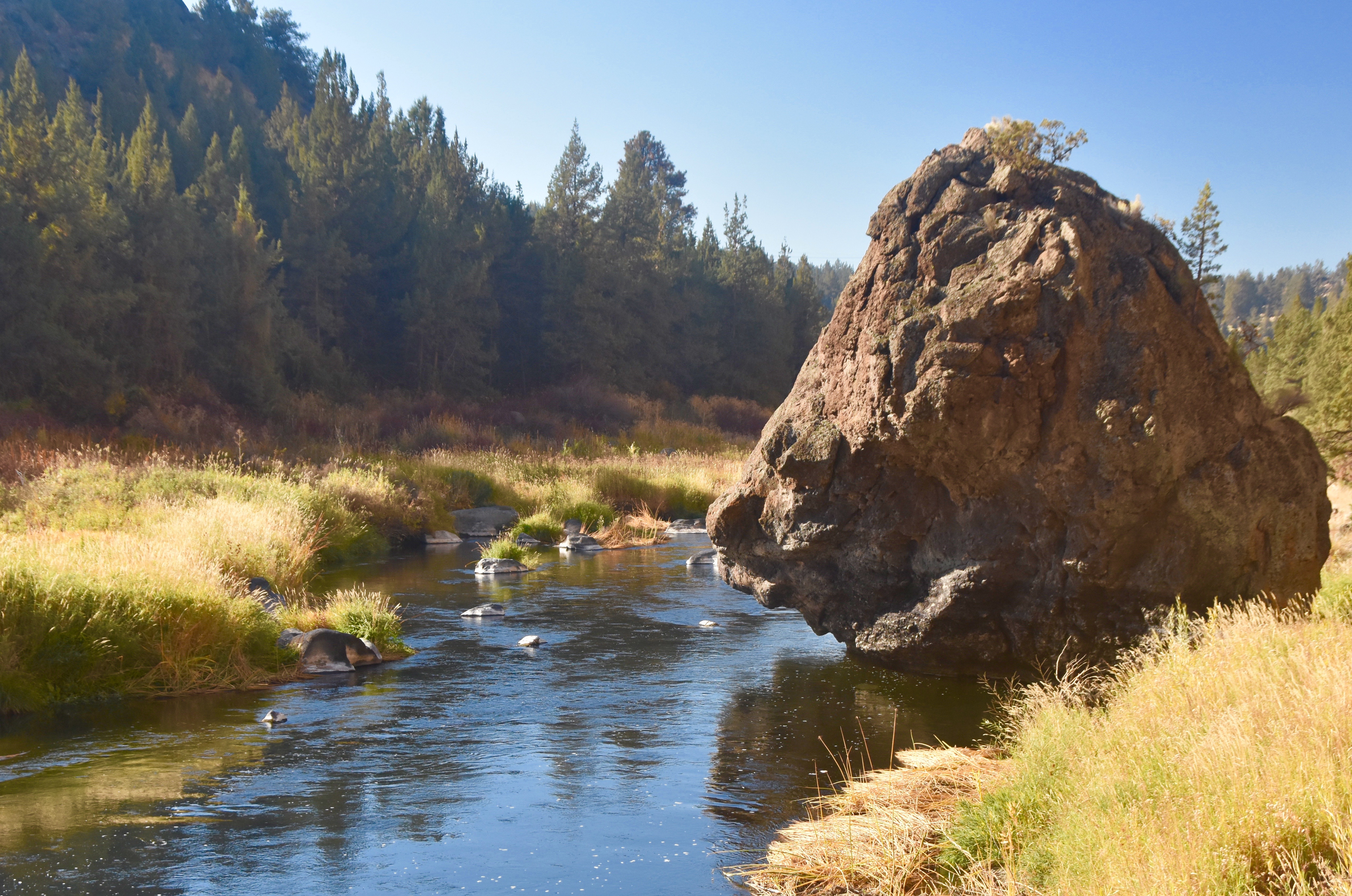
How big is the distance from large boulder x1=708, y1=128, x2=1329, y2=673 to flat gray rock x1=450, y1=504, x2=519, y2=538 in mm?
13603

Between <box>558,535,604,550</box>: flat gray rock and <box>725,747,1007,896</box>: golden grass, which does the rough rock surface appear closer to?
<box>558,535,604,550</box>: flat gray rock

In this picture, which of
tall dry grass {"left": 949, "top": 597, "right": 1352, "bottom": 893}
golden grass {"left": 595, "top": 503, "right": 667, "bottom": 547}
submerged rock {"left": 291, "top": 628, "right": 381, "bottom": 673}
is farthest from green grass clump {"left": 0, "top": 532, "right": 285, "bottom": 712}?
golden grass {"left": 595, "top": 503, "right": 667, "bottom": 547}

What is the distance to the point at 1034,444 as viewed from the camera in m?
8.26

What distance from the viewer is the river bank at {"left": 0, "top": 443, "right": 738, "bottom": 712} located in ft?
28.3

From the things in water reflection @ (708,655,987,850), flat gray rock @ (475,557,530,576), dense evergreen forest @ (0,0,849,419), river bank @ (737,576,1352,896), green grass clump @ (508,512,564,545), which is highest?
dense evergreen forest @ (0,0,849,419)

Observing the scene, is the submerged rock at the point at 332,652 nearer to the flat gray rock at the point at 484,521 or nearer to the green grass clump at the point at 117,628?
the green grass clump at the point at 117,628

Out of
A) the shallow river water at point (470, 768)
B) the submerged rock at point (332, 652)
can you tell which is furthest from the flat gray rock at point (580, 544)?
the submerged rock at point (332, 652)

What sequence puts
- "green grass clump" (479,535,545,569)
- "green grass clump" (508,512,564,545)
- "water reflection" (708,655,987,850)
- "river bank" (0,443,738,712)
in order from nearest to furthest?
"water reflection" (708,655,987,850) → "river bank" (0,443,738,712) → "green grass clump" (479,535,545,569) → "green grass clump" (508,512,564,545)

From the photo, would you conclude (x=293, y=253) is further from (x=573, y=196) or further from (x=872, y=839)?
(x=872, y=839)

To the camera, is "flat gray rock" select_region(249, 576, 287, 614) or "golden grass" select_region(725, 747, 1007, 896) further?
"flat gray rock" select_region(249, 576, 287, 614)

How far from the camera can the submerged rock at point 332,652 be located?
992cm

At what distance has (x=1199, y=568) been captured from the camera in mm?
8219

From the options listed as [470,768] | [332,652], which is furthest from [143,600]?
[470,768]

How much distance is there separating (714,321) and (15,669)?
5918 cm
